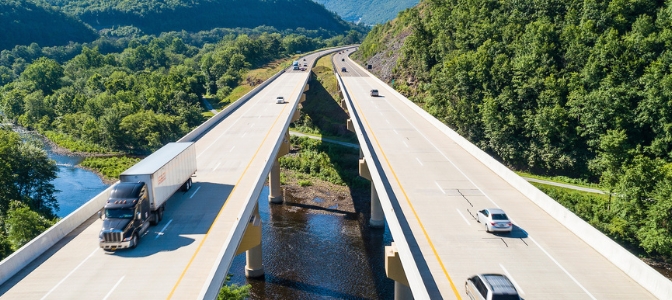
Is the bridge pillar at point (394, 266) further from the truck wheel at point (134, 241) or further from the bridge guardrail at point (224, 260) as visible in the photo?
the truck wheel at point (134, 241)

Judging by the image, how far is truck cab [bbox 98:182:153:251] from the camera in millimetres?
23688

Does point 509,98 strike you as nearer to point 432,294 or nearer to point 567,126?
point 567,126

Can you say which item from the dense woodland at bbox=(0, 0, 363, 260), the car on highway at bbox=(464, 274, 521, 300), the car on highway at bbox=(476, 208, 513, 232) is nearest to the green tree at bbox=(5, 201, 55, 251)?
the dense woodland at bbox=(0, 0, 363, 260)

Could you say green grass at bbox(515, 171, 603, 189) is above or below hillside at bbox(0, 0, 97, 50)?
below

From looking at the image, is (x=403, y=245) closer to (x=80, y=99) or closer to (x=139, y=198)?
(x=139, y=198)

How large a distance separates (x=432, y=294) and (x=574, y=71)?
160 feet

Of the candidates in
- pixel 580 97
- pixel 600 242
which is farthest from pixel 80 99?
pixel 600 242

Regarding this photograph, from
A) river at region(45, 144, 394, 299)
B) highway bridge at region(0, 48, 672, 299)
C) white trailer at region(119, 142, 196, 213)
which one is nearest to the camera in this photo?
highway bridge at region(0, 48, 672, 299)

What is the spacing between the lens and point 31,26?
180 m

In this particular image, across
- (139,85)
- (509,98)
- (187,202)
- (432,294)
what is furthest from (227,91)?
(432,294)

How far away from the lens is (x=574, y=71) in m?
59.5

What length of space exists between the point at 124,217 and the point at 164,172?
4.23 m

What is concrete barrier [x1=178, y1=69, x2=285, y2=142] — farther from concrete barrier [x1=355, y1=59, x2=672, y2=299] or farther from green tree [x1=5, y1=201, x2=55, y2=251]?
concrete barrier [x1=355, y1=59, x2=672, y2=299]

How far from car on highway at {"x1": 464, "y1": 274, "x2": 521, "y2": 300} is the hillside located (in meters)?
188
